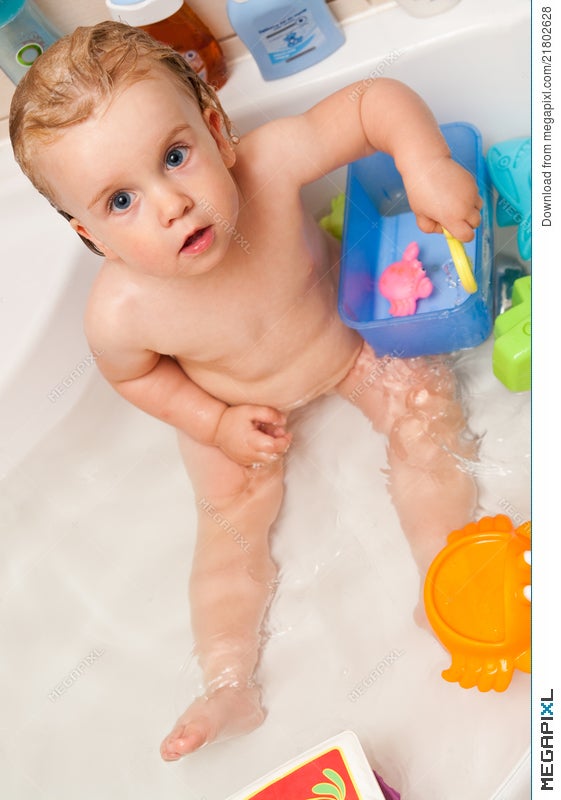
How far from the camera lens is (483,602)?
0.96 meters

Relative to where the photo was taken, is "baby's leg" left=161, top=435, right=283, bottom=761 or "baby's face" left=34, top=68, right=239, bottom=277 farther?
"baby's leg" left=161, top=435, right=283, bottom=761

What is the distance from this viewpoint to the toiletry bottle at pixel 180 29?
1.10 metres

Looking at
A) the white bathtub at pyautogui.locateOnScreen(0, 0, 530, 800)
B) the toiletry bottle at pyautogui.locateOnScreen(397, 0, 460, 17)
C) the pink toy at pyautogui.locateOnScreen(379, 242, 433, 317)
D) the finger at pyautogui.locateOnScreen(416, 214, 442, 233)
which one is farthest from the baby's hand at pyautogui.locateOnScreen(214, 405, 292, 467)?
the toiletry bottle at pyautogui.locateOnScreen(397, 0, 460, 17)

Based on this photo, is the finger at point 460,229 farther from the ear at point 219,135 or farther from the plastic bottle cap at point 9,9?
the plastic bottle cap at point 9,9

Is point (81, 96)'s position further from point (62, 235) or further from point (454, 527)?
point (454, 527)

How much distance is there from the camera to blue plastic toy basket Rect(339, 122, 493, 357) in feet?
3.68

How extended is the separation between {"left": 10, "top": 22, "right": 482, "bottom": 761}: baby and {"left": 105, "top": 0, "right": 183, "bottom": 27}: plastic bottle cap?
0.18m

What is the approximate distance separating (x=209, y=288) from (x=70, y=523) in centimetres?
48

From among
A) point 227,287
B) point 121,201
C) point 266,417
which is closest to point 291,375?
point 266,417

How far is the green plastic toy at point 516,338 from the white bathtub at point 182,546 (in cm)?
14

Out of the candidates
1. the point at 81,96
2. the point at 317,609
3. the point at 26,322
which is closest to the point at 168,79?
the point at 81,96

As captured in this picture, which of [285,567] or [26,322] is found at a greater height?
[26,322]

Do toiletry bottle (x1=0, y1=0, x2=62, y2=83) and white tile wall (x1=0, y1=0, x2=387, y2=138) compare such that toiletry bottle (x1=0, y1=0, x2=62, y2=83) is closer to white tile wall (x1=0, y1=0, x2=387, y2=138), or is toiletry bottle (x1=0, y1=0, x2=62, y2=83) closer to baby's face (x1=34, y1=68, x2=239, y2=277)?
A: white tile wall (x1=0, y1=0, x2=387, y2=138)

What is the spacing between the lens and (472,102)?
124 centimetres
